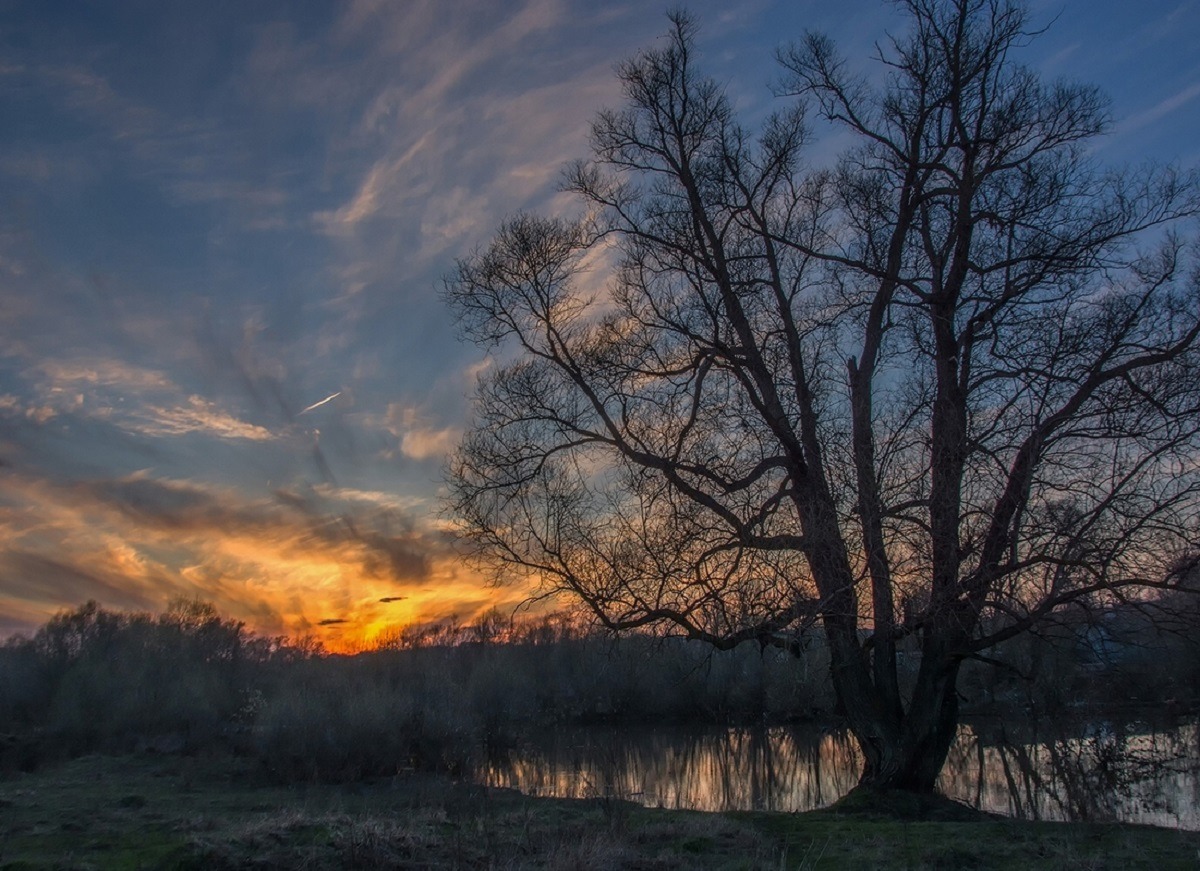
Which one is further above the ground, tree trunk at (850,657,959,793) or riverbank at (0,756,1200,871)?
tree trunk at (850,657,959,793)

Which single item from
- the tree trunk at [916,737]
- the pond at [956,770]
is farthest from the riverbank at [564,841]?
the pond at [956,770]

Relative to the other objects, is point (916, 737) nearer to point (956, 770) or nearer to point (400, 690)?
point (956, 770)

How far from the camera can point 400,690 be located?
3181cm

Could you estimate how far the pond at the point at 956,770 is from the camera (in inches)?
623

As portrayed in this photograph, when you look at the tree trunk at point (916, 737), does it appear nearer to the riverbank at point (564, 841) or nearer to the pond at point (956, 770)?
the riverbank at point (564, 841)

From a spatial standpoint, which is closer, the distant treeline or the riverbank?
the riverbank

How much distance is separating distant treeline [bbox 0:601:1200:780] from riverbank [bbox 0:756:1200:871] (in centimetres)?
215

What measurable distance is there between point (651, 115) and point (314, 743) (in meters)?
19.4

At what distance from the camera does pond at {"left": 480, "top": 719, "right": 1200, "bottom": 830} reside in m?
15.8

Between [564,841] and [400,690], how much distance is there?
24680mm

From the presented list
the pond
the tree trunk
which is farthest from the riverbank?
the pond

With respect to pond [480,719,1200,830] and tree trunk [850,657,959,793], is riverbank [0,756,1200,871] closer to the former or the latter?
tree trunk [850,657,959,793]

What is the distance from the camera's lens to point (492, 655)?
5266cm

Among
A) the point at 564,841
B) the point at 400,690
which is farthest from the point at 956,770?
the point at 400,690
